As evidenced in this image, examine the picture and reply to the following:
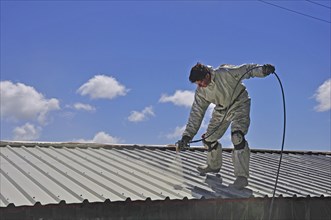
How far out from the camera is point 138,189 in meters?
6.42

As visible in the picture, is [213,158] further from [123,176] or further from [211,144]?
[123,176]

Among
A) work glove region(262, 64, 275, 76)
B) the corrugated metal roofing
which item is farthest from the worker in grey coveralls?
the corrugated metal roofing

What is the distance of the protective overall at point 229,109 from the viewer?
7.61 metres

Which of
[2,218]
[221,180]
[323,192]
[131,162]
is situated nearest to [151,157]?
[131,162]

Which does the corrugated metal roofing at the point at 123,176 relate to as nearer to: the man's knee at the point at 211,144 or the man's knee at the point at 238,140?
the man's knee at the point at 211,144

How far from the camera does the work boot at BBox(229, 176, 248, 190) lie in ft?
24.3

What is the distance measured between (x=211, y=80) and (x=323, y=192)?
8.42ft

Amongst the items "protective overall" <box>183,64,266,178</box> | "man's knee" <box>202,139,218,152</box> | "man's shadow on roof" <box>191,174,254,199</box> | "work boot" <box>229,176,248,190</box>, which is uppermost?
"protective overall" <box>183,64,266,178</box>

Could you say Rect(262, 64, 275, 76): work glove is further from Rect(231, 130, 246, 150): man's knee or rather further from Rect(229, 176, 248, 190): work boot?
Rect(229, 176, 248, 190): work boot

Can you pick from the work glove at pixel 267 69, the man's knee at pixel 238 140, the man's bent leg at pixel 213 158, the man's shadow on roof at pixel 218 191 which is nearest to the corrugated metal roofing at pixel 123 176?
the man's shadow on roof at pixel 218 191

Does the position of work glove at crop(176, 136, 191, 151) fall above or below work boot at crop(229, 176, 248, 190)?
above

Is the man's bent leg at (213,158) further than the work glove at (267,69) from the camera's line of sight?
Yes

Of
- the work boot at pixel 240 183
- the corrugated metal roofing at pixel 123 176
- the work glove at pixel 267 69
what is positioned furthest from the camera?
the work boot at pixel 240 183

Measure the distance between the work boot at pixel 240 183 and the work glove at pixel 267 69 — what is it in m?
1.53
